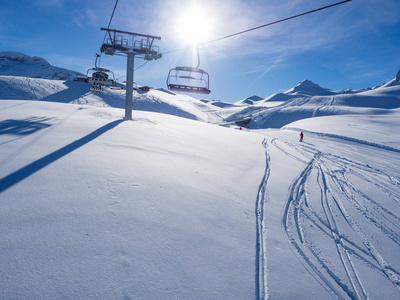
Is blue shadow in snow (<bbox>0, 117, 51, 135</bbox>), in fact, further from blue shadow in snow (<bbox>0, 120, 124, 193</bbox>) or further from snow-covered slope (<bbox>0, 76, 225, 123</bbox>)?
snow-covered slope (<bbox>0, 76, 225, 123</bbox>)

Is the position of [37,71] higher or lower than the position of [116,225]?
higher

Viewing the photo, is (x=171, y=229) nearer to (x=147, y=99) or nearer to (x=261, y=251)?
(x=261, y=251)

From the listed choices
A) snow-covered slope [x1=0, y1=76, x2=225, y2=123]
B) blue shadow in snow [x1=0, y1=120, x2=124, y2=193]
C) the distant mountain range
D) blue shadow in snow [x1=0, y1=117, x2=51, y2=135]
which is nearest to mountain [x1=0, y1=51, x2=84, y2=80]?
the distant mountain range

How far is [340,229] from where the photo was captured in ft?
16.0

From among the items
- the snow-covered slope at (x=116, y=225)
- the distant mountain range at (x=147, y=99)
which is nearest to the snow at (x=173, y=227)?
the snow-covered slope at (x=116, y=225)

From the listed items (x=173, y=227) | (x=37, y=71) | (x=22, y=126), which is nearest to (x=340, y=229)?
(x=173, y=227)

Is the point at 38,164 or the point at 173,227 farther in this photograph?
the point at 38,164

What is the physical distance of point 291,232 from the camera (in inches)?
173

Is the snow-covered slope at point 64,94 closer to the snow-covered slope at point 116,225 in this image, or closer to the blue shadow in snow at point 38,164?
the blue shadow in snow at point 38,164

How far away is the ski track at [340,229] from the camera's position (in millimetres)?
3463

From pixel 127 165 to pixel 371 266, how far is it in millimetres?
5823

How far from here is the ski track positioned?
3.46 meters

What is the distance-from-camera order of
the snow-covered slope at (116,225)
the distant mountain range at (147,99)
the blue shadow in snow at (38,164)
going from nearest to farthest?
1. the snow-covered slope at (116,225)
2. the blue shadow in snow at (38,164)
3. the distant mountain range at (147,99)

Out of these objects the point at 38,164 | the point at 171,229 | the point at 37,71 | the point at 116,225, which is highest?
the point at 37,71
